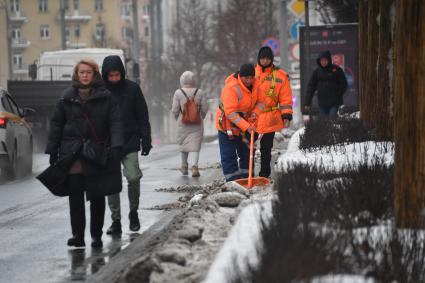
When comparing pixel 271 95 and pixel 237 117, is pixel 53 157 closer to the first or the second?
pixel 237 117

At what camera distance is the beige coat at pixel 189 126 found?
1969 centimetres

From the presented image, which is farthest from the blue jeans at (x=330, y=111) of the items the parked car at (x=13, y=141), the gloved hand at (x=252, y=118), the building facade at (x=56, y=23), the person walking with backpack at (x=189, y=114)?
the building facade at (x=56, y=23)

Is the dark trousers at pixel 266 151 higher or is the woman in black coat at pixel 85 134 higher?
the woman in black coat at pixel 85 134

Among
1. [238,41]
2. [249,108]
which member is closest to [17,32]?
[238,41]

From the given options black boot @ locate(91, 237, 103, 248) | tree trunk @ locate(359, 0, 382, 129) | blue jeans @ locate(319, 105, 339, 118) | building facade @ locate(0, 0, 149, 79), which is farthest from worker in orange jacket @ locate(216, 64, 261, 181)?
building facade @ locate(0, 0, 149, 79)

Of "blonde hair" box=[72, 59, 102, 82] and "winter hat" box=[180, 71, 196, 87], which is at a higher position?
"blonde hair" box=[72, 59, 102, 82]

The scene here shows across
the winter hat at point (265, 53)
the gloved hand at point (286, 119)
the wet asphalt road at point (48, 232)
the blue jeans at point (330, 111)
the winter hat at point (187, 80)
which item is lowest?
the wet asphalt road at point (48, 232)

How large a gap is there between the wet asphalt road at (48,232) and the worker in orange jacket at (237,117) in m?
0.95

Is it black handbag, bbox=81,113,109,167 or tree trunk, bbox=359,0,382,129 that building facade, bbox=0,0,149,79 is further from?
black handbag, bbox=81,113,109,167

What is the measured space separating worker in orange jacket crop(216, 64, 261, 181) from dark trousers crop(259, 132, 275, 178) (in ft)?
1.17

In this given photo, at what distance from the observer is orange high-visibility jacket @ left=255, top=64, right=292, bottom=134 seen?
15.0 meters

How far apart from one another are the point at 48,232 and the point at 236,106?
3.17m

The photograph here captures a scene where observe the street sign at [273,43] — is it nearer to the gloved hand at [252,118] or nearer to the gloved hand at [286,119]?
Answer: the gloved hand at [286,119]

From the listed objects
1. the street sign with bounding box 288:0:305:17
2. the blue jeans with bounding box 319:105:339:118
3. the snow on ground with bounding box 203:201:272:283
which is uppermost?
the street sign with bounding box 288:0:305:17
